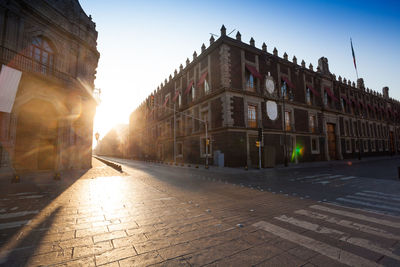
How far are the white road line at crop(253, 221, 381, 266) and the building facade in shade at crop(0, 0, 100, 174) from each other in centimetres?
1584

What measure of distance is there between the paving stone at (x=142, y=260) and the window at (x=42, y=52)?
55.2 ft

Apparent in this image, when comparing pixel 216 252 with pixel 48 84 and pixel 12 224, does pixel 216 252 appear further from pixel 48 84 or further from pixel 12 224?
pixel 48 84

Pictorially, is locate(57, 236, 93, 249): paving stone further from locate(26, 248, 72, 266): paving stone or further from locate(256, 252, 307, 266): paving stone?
locate(256, 252, 307, 266): paving stone

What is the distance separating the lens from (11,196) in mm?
6340

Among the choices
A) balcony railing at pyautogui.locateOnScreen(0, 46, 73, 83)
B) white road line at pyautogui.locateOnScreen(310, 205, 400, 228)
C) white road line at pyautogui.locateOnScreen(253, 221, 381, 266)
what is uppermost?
balcony railing at pyautogui.locateOnScreen(0, 46, 73, 83)

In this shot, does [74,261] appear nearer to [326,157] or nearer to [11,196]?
[11,196]

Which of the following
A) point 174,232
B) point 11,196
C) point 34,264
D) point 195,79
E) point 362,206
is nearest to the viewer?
point 34,264

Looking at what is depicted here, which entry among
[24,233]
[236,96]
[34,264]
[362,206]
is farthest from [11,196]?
[236,96]

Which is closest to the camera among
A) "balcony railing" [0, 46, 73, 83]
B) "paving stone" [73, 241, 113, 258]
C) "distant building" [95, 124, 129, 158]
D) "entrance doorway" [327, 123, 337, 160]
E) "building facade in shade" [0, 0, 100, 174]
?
"paving stone" [73, 241, 113, 258]

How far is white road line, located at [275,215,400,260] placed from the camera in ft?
9.01

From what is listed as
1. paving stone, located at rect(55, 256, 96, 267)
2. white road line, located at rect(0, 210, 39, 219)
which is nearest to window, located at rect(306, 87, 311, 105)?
paving stone, located at rect(55, 256, 96, 267)

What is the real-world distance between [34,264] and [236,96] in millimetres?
19971

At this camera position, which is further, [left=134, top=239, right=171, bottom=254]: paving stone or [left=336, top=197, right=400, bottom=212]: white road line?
[left=336, top=197, right=400, bottom=212]: white road line

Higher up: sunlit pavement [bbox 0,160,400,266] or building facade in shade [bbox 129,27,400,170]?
building facade in shade [bbox 129,27,400,170]
